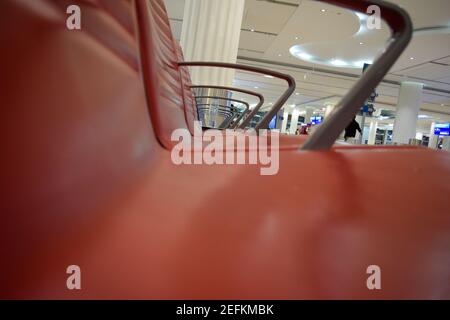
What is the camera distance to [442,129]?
19969 millimetres

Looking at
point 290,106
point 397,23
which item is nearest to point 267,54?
point 397,23

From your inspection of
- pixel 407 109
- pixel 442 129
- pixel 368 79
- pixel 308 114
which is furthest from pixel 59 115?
pixel 308 114

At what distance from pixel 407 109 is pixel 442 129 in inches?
427

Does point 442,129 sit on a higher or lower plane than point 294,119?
lower

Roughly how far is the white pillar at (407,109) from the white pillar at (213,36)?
1033 centimetres

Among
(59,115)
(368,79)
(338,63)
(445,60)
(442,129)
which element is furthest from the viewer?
(442,129)

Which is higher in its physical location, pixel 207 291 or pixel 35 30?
pixel 35 30

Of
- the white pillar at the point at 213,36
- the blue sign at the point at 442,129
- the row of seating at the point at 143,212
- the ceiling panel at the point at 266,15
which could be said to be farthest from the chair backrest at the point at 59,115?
the blue sign at the point at 442,129

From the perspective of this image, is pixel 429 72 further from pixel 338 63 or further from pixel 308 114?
pixel 308 114

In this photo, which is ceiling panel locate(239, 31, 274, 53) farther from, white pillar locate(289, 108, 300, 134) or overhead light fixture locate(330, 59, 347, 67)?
white pillar locate(289, 108, 300, 134)

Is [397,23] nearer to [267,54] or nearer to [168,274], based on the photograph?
[168,274]

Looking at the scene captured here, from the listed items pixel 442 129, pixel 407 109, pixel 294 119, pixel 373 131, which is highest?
pixel 294 119

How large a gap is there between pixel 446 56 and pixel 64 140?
10.0 meters

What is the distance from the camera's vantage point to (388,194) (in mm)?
388
